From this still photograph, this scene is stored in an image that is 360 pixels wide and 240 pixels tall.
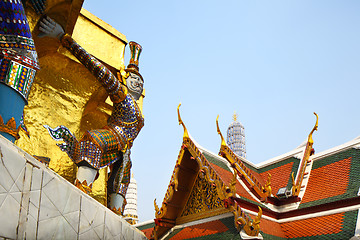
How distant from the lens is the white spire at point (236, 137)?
108ft

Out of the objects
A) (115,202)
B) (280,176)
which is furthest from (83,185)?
(280,176)

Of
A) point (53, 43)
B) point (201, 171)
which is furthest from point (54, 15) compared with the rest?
point (201, 171)

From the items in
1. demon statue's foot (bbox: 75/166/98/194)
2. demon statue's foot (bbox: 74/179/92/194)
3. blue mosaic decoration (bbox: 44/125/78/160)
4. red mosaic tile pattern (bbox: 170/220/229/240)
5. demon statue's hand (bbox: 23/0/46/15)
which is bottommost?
red mosaic tile pattern (bbox: 170/220/229/240)

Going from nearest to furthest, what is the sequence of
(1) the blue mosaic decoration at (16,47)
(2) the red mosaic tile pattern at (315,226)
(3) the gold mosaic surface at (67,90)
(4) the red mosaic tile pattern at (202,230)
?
1. (1) the blue mosaic decoration at (16,47)
2. (3) the gold mosaic surface at (67,90)
3. (2) the red mosaic tile pattern at (315,226)
4. (4) the red mosaic tile pattern at (202,230)

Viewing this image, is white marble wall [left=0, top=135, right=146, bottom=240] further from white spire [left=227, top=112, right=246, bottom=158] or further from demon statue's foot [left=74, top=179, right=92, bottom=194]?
white spire [left=227, top=112, right=246, bottom=158]

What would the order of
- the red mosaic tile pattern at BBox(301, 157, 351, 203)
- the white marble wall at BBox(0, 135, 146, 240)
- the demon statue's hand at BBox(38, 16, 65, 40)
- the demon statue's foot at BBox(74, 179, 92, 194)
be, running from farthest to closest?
the red mosaic tile pattern at BBox(301, 157, 351, 203) < the demon statue's hand at BBox(38, 16, 65, 40) < the demon statue's foot at BBox(74, 179, 92, 194) < the white marble wall at BBox(0, 135, 146, 240)

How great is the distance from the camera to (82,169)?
3.58 meters

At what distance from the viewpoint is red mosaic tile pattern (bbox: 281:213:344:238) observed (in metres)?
5.22

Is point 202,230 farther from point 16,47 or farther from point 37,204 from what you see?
point 37,204

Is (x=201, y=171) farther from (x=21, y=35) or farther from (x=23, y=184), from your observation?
(x=23, y=184)

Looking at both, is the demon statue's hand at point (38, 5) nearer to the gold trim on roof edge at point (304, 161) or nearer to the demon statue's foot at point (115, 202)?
the demon statue's foot at point (115, 202)

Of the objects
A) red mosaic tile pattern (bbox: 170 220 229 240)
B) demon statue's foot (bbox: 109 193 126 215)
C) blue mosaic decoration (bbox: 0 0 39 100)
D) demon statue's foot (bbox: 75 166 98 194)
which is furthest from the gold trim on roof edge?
blue mosaic decoration (bbox: 0 0 39 100)

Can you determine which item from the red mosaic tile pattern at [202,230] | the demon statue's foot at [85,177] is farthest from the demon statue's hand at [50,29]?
the red mosaic tile pattern at [202,230]

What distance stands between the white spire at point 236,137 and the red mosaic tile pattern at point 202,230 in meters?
27.0
